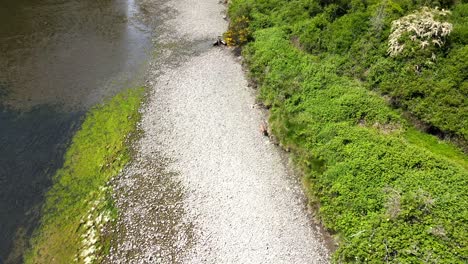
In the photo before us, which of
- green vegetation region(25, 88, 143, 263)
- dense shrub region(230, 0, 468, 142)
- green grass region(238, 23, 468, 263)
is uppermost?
dense shrub region(230, 0, 468, 142)

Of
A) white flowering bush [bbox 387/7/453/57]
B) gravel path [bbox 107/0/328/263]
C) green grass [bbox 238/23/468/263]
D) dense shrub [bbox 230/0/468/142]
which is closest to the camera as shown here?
green grass [bbox 238/23/468/263]

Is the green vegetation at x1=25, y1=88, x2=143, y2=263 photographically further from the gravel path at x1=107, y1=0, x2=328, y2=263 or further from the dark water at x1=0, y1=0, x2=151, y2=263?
the gravel path at x1=107, y1=0, x2=328, y2=263

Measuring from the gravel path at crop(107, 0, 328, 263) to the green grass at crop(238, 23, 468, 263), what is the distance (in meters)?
1.81

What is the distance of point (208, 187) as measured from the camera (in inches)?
786

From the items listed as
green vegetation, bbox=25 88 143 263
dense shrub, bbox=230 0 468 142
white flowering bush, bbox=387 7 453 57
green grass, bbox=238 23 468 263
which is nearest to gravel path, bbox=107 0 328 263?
green vegetation, bbox=25 88 143 263

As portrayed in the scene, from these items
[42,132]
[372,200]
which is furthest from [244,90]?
[42,132]

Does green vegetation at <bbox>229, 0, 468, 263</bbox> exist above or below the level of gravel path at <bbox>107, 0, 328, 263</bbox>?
above

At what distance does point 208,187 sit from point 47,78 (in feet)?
66.3

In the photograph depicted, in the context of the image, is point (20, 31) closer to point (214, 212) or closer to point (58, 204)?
point (58, 204)

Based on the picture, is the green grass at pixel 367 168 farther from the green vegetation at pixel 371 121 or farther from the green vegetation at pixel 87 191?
the green vegetation at pixel 87 191

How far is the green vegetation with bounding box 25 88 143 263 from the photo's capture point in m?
17.2

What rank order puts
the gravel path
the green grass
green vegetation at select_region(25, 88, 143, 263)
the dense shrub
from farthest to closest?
1. the dense shrub
2. green vegetation at select_region(25, 88, 143, 263)
3. the gravel path
4. the green grass

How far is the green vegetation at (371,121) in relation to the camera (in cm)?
1513

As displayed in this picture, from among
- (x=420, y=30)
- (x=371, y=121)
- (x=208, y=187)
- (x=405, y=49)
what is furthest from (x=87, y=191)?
(x=420, y=30)
